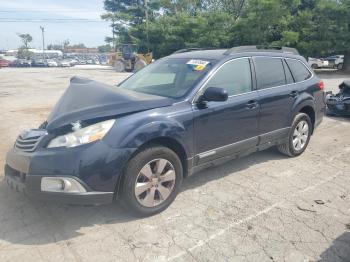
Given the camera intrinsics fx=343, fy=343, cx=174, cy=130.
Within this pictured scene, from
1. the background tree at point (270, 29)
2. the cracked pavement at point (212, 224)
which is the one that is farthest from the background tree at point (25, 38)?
the cracked pavement at point (212, 224)

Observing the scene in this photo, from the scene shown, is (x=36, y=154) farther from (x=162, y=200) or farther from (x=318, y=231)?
(x=318, y=231)

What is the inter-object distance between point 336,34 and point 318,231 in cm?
2403

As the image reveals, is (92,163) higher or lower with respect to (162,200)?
higher

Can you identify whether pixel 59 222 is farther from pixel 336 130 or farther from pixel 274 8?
pixel 274 8

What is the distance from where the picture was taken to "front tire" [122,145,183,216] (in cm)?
334

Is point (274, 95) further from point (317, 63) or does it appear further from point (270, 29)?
point (317, 63)

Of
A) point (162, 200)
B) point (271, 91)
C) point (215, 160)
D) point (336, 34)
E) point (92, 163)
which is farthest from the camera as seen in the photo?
point (336, 34)

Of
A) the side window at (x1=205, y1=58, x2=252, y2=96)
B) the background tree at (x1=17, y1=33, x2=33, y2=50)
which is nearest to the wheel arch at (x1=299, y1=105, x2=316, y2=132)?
the side window at (x1=205, y1=58, x2=252, y2=96)

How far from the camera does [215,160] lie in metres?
4.18

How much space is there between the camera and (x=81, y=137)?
315 cm

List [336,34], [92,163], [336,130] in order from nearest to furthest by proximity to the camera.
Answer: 1. [92,163]
2. [336,130]
3. [336,34]

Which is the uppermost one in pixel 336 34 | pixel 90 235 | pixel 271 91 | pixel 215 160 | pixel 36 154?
pixel 336 34

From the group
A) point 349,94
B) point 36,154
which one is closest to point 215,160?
point 36,154

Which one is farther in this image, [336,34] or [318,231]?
[336,34]
